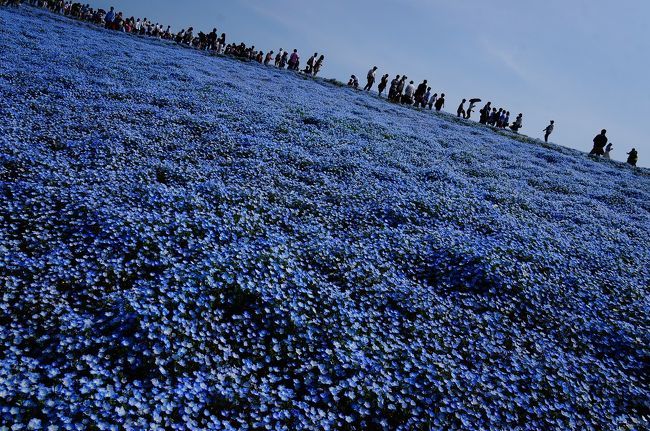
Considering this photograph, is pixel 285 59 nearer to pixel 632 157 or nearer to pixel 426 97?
pixel 426 97

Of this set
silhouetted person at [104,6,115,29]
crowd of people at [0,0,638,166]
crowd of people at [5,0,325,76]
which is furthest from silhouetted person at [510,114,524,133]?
silhouetted person at [104,6,115,29]

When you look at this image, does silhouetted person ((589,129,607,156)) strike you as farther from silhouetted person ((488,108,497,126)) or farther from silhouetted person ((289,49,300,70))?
silhouetted person ((289,49,300,70))

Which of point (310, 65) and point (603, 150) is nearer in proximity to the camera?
point (603, 150)

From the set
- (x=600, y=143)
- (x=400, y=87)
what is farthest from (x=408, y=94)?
(x=600, y=143)

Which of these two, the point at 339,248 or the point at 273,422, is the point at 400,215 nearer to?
the point at 339,248

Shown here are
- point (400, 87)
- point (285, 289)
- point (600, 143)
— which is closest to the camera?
point (285, 289)

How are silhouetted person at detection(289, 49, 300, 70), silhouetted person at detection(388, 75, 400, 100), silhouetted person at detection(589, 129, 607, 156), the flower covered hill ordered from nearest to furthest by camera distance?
the flower covered hill → silhouetted person at detection(589, 129, 607, 156) → silhouetted person at detection(388, 75, 400, 100) → silhouetted person at detection(289, 49, 300, 70)

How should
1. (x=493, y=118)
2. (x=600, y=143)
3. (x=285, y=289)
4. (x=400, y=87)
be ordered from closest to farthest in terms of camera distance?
(x=285, y=289), (x=600, y=143), (x=400, y=87), (x=493, y=118)

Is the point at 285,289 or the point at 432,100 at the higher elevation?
the point at 432,100

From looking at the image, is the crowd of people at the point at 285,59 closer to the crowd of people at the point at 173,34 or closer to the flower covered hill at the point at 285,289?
the crowd of people at the point at 173,34

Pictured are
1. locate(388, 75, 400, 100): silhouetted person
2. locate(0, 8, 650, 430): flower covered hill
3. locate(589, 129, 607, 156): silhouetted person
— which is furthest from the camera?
locate(388, 75, 400, 100): silhouetted person
